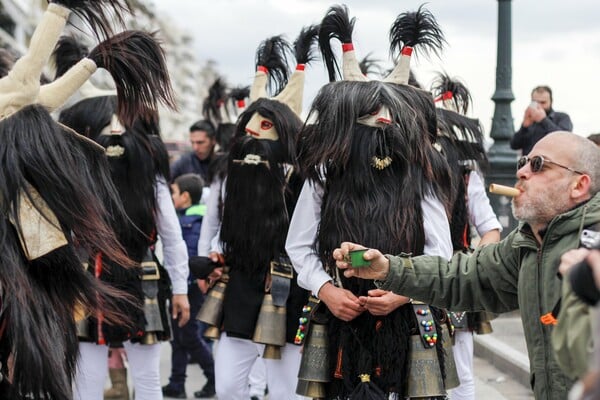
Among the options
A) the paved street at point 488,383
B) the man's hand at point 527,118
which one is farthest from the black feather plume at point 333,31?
the man's hand at point 527,118

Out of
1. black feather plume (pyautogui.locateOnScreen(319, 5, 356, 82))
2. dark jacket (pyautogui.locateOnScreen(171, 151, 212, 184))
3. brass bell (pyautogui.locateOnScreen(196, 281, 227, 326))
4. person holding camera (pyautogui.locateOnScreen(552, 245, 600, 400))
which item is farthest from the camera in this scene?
dark jacket (pyautogui.locateOnScreen(171, 151, 212, 184))

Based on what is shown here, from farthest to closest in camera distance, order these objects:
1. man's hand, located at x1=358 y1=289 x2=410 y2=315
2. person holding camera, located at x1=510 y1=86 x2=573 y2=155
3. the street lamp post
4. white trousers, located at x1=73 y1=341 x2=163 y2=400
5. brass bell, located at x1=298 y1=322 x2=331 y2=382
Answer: the street lamp post < person holding camera, located at x1=510 y1=86 x2=573 y2=155 < white trousers, located at x1=73 y1=341 x2=163 y2=400 < brass bell, located at x1=298 y1=322 x2=331 y2=382 < man's hand, located at x1=358 y1=289 x2=410 y2=315

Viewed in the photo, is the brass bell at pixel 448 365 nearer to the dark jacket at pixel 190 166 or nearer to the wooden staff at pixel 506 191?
the wooden staff at pixel 506 191

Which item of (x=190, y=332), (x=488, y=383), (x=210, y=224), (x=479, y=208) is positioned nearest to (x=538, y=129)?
(x=488, y=383)

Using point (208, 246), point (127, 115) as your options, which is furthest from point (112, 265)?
point (127, 115)

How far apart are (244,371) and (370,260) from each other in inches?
91.1

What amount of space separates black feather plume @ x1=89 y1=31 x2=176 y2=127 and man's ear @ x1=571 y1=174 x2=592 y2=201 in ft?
5.27

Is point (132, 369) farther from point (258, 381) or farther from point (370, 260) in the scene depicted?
point (370, 260)

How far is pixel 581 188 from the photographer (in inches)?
132

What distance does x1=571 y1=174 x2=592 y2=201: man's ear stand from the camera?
3.35 meters

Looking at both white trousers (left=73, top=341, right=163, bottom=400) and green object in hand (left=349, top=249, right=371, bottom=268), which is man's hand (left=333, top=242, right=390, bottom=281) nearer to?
green object in hand (left=349, top=249, right=371, bottom=268)

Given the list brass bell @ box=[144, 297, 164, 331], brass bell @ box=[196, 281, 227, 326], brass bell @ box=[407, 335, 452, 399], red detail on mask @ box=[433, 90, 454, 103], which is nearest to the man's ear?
brass bell @ box=[407, 335, 452, 399]

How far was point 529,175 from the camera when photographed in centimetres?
344

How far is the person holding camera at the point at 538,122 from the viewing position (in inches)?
402
